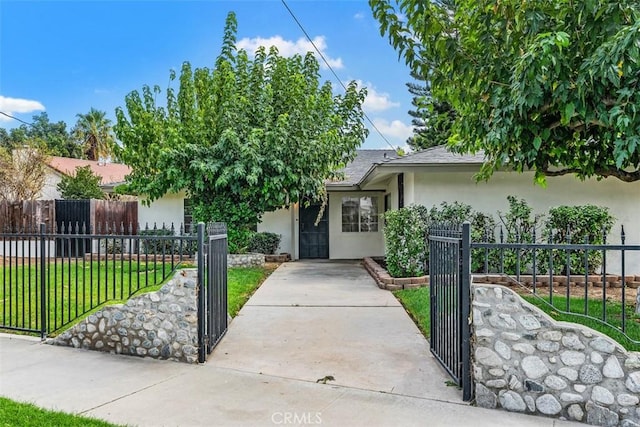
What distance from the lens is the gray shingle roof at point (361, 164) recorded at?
1595cm

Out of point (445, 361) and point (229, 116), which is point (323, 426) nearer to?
point (445, 361)

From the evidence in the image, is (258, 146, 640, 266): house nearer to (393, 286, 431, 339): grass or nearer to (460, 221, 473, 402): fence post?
(393, 286, 431, 339): grass

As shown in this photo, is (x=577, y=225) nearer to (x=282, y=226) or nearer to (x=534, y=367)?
(x=534, y=367)

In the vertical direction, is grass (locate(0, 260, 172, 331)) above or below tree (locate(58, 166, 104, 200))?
below

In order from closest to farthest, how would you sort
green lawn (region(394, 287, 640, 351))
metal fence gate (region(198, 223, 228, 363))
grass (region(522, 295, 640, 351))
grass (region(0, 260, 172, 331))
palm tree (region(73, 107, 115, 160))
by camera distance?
grass (region(522, 295, 640, 351))
metal fence gate (region(198, 223, 228, 363))
green lawn (region(394, 287, 640, 351))
grass (region(0, 260, 172, 331))
palm tree (region(73, 107, 115, 160))

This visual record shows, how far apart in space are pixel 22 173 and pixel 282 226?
11980mm

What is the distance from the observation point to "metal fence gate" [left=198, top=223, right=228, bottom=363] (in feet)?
16.5

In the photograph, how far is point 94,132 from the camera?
129ft

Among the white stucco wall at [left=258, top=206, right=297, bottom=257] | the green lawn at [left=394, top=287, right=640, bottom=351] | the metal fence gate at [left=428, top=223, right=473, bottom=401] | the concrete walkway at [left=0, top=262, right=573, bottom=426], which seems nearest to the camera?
the concrete walkway at [left=0, top=262, right=573, bottom=426]

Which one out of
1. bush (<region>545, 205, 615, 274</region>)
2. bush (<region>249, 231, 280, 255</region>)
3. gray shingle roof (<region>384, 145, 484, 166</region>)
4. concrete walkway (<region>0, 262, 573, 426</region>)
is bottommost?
concrete walkway (<region>0, 262, 573, 426</region>)

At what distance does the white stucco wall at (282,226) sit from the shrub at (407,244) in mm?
6598

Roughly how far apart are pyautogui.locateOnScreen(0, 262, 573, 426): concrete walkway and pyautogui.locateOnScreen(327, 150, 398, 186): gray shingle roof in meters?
9.27

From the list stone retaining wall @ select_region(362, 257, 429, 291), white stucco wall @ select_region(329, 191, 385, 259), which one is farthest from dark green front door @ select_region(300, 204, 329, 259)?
stone retaining wall @ select_region(362, 257, 429, 291)

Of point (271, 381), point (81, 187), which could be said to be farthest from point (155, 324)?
point (81, 187)
